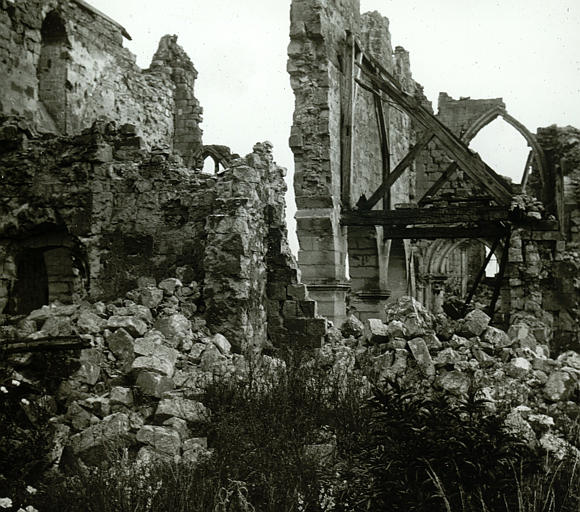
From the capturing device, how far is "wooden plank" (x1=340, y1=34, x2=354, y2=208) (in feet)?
44.7

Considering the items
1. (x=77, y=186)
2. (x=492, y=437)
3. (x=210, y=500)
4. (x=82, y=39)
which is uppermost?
(x=82, y=39)

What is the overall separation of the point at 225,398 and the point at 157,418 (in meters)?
0.60

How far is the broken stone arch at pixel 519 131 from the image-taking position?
20.9m

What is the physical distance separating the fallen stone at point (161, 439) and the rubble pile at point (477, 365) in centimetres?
165

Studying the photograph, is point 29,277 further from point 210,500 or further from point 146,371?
point 210,500

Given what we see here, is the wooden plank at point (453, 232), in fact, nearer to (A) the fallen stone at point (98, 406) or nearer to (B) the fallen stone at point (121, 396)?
(B) the fallen stone at point (121, 396)

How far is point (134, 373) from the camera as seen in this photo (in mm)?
6695

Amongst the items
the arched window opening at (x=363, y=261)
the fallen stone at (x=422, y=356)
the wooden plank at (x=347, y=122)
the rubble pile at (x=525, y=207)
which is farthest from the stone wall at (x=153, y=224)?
the arched window opening at (x=363, y=261)

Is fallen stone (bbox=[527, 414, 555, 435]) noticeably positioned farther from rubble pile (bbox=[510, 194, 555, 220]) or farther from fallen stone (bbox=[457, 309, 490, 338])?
rubble pile (bbox=[510, 194, 555, 220])

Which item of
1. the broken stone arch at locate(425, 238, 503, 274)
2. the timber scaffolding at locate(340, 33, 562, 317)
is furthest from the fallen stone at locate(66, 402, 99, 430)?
the broken stone arch at locate(425, 238, 503, 274)

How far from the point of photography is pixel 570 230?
57.1ft

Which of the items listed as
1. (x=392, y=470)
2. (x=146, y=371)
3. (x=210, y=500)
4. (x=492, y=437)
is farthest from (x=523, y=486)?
(x=146, y=371)

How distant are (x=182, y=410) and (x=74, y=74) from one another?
11198mm

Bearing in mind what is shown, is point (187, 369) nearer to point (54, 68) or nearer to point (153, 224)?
point (153, 224)
